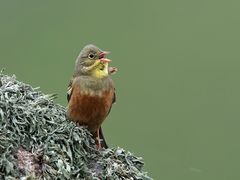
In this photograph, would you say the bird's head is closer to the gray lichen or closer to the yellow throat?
the yellow throat

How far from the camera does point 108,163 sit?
11.9 ft

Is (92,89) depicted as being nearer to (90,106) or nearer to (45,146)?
(90,106)

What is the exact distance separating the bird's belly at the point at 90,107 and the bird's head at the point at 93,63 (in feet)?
0.37

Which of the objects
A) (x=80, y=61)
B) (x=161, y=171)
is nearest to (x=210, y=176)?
(x=161, y=171)

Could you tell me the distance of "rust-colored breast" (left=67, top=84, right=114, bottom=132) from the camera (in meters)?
4.18

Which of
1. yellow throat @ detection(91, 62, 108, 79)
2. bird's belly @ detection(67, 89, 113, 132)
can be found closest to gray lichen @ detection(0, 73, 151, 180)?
bird's belly @ detection(67, 89, 113, 132)

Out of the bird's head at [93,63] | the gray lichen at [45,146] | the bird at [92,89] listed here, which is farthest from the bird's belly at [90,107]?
the gray lichen at [45,146]

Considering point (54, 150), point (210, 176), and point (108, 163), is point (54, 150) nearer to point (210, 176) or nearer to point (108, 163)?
point (108, 163)

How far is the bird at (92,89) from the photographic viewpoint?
4227 mm

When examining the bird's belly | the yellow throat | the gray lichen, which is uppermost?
the yellow throat

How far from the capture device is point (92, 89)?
427 centimetres

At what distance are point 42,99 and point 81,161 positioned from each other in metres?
0.46

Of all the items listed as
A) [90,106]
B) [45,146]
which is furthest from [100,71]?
[45,146]

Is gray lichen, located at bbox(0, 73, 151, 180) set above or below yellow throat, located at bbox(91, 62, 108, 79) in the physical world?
below
